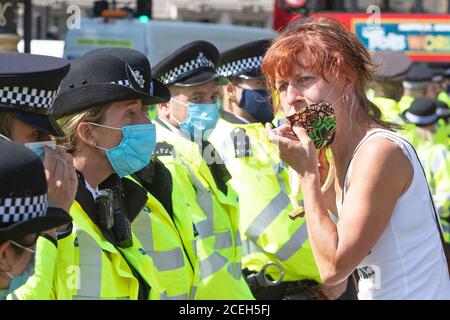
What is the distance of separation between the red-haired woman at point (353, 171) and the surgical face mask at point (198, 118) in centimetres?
189

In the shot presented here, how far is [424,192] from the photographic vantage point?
11.7 feet

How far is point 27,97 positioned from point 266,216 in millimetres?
2633

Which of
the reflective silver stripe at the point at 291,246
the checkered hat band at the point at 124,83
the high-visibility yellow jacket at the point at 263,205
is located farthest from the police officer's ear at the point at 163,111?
the checkered hat band at the point at 124,83

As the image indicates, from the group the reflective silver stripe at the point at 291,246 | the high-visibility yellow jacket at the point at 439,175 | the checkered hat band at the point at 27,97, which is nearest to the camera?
the checkered hat band at the point at 27,97

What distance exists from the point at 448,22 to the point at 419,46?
0.72 meters

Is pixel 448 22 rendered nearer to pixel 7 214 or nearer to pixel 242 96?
pixel 242 96

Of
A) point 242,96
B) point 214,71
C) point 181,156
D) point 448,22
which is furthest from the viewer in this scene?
point 448,22

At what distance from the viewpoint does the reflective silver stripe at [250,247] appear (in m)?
6.04

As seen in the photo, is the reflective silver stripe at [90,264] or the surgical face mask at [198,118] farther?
the surgical face mask at [198,118]

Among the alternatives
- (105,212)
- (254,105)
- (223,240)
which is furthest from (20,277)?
(254,105)

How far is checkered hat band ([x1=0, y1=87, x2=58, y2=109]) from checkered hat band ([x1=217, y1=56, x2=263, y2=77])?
10.3 feet

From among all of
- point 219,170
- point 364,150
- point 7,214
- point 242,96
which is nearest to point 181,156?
point 219,170

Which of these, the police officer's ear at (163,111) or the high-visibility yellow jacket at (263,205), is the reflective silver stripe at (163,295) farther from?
the high-visibility yellow jacket at (263,205)

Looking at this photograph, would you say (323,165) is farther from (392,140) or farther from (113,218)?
(113,218)
